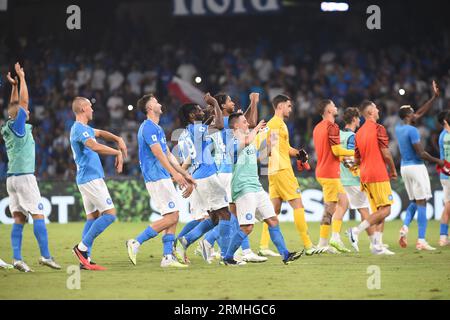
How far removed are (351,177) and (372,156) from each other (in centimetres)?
113

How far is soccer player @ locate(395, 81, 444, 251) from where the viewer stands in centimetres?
1534

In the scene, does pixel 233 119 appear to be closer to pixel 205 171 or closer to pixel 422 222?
pixel 205 171

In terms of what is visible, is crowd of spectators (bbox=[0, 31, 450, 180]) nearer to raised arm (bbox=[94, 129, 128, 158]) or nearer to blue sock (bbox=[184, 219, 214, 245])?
blue sock (bbox=[184, 219, 214, 245])

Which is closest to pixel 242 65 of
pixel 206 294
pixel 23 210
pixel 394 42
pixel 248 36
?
→ pixel 248 36

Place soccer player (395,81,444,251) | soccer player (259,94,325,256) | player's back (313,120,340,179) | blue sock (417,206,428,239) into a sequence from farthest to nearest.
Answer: soccer player (395,81,444,251), blue sock (417,206,428,239), player's back (313,120,340,179), soccer player (259,94,325,256)

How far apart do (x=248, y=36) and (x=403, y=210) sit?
9.42 meters

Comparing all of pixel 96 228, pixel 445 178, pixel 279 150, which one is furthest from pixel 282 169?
pixel 445 178

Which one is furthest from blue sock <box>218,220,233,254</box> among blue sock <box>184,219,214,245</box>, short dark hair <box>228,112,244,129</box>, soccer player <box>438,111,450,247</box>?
soccer player <box>438,111,450,247</box>

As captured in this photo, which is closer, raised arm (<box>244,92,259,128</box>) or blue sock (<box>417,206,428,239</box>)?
raised arm (<box>244,92,259,128</box>)

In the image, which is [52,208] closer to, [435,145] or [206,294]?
[435,145]

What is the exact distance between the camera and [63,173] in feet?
80.2

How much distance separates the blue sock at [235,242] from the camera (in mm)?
12414

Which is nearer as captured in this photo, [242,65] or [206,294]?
[206,294]

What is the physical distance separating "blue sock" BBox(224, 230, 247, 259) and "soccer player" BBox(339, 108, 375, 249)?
3363 millimetres
